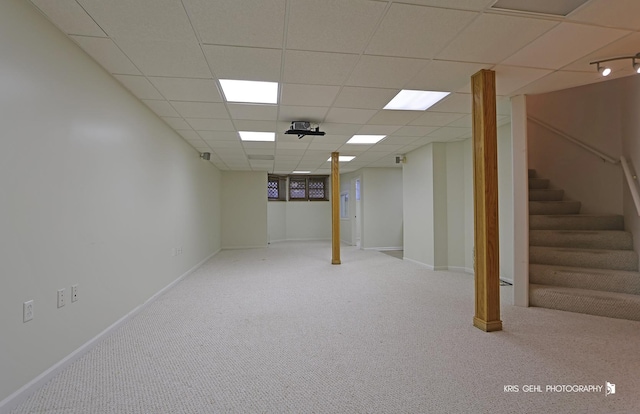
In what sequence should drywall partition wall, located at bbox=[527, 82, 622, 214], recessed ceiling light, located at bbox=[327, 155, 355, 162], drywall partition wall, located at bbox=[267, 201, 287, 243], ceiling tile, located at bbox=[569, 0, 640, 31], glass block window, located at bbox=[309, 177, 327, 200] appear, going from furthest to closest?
glass block window, located at bbox=[309, 177, 327, 200], drywall partition wall, located at bbox=[267, 201, 287, 243], recessed ceiling light, located at bbox=[327, 155, 355, 162], drywall partition wall, located at bbox=[527, 82, 622, 214], ceiling tile, located at bbox=[569, 0, 640, 31]

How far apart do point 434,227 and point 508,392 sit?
167 inches

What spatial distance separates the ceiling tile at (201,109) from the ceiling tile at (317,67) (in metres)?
1.17

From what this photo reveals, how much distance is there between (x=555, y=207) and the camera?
15.8ft

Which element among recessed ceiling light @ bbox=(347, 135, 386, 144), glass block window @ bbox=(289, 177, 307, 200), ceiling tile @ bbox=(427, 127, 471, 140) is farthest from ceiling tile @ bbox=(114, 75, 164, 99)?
glass block window @ bbox=(289, 177, 307, 200)

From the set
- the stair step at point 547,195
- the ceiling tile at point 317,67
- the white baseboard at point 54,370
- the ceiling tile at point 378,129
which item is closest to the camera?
the white baseboard at point 54,370

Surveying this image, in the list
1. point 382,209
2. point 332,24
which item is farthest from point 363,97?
point 382,209

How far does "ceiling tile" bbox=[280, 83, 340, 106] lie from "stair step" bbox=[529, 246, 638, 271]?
3.50 m

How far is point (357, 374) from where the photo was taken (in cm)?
210

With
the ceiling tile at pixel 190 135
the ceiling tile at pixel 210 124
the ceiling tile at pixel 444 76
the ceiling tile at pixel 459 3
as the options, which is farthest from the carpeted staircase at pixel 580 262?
the ceiling tile at pixel 190 135

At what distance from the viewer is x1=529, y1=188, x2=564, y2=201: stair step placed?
5.04 meters

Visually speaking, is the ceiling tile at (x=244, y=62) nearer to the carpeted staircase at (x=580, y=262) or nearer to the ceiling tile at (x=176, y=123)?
the ceiling tile at (x=176, y=123)

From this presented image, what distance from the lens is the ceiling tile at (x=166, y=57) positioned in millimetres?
2361

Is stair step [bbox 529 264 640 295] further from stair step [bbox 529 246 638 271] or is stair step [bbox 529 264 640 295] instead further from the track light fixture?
the track light fixture

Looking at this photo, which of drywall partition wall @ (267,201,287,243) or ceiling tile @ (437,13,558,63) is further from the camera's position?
drywall partition wall @ (267,201,287,243)
